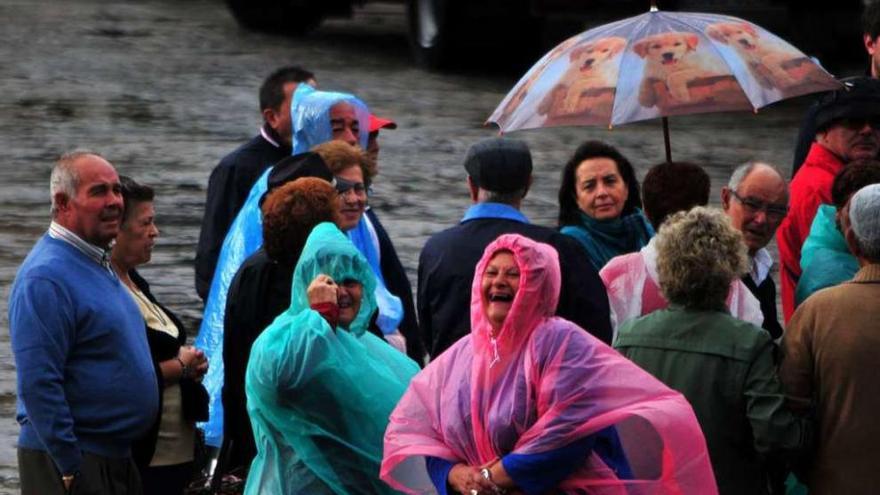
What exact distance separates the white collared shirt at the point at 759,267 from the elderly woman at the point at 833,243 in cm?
11

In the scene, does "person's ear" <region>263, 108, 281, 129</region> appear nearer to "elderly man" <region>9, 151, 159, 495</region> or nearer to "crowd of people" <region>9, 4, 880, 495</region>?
"crowd of people" <region>9, 4, 880, 495</region>

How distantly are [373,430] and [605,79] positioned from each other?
1921mm

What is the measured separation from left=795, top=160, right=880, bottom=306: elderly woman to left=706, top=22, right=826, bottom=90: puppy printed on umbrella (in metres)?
0.58

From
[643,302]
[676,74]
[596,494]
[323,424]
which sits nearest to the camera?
[596,494]

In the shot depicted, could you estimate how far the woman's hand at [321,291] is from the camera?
6.36 meters

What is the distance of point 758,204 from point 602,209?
1.98 ft

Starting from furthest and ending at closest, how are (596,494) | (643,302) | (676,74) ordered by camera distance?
(676,74) < (643,302) < (596,494)

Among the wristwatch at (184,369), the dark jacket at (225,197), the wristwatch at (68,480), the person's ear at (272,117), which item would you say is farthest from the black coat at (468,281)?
the person's ear at (272,117)

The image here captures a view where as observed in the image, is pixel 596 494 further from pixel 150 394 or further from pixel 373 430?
pixel 150 394

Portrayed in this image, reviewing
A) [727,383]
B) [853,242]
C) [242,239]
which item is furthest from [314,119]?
[727,383]

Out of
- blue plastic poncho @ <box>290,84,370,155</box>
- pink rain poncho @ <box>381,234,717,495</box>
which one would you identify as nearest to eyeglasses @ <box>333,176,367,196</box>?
blue plastic poncho @ <box>290,84,370,155</box>

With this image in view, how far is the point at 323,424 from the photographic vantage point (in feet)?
21.0

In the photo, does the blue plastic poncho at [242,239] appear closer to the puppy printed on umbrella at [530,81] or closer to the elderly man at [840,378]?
the puppy printed on umbrella at [530,81]

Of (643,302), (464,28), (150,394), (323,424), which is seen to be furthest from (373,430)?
(464,28)
